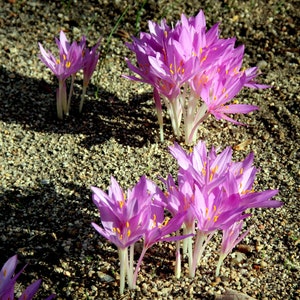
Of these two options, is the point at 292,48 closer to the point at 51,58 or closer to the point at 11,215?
the point at 51,58

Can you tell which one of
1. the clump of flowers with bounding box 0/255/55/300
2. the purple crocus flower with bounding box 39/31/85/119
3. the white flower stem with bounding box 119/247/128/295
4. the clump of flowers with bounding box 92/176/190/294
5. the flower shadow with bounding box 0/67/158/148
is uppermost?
the purple crocus flower with bounding box 39/31/85/119

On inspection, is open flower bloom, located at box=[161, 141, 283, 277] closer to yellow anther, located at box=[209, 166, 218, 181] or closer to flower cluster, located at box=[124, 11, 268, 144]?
yellow anther, located at box=[209, 166, 218, 181]

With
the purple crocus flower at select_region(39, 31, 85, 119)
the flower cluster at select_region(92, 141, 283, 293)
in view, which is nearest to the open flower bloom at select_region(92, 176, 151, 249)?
the flower cluster at select_region(92, 141, 283, 293)

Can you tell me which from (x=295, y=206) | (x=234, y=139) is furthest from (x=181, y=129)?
(x=295, y=206)

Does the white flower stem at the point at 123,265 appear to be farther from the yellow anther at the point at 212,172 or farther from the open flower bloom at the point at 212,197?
the yellow anther at the point at 212,172

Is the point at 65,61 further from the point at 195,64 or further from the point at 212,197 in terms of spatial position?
the point at 212,197

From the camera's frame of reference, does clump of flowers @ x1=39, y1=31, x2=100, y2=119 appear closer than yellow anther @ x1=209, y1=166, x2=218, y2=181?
No

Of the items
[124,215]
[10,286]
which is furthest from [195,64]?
[10,286]
